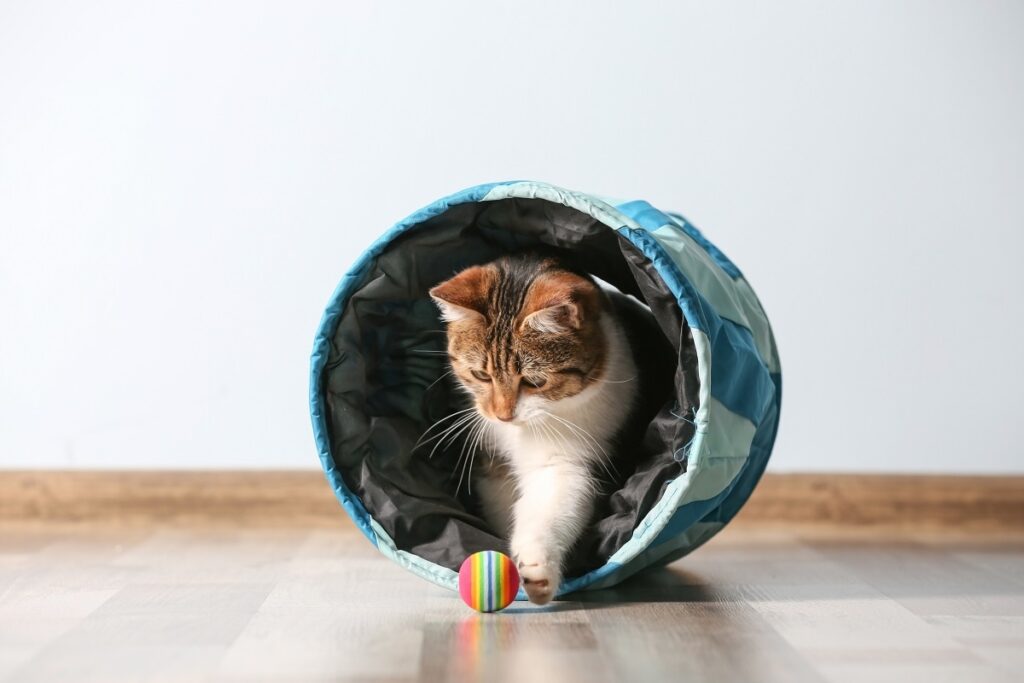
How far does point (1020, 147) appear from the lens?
10.6 ft

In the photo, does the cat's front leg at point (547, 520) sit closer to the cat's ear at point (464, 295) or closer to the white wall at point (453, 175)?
the cat's ear at point (464, 295)

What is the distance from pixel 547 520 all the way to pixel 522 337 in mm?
381

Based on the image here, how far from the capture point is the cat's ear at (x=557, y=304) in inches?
87.4

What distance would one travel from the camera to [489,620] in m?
2.05

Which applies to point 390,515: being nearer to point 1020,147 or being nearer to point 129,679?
point 129,679

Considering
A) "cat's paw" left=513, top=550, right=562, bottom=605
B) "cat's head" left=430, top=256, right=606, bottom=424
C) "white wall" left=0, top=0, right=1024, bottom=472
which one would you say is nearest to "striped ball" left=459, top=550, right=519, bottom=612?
"cat's paw" left=513, top=550, right=562, bottom=605

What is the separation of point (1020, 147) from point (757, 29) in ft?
2.74

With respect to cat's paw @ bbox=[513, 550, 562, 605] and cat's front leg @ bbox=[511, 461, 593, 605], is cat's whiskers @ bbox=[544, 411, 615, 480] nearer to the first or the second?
cat's front leg @ bbox=[511, 461, 593, 605]

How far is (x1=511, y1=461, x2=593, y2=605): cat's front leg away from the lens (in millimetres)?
2072

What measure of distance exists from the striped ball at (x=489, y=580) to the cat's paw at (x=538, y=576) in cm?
2

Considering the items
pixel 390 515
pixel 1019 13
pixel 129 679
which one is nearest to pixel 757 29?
pixel 1019 13

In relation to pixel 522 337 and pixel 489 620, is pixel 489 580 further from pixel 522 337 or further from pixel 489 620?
pixel 522 337

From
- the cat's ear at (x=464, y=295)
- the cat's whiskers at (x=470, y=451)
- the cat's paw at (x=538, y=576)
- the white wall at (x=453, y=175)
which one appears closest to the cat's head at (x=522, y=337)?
the cat's ear at (x=464, y=295)

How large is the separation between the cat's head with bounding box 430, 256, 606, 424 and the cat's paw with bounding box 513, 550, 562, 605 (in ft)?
1.15
